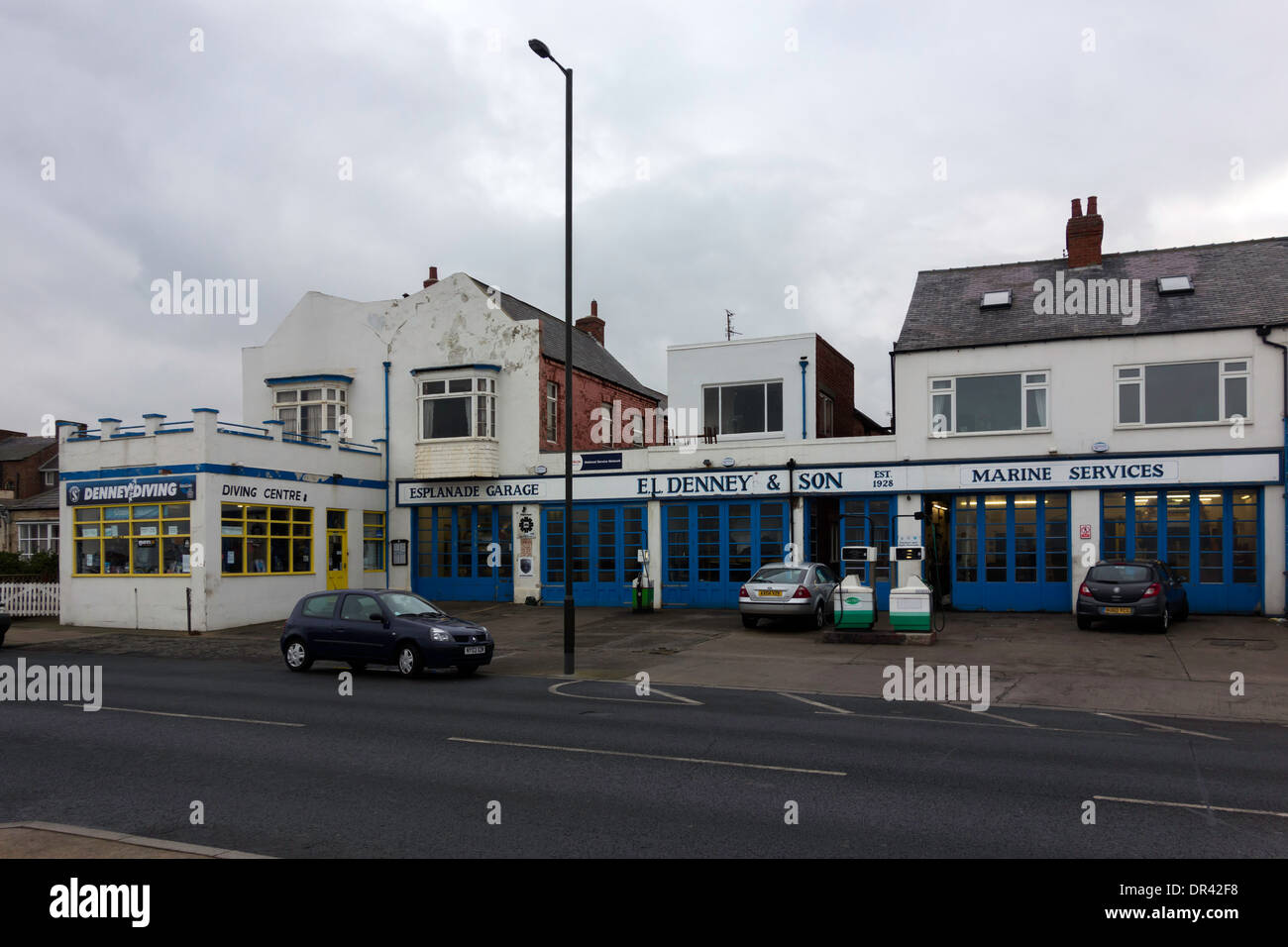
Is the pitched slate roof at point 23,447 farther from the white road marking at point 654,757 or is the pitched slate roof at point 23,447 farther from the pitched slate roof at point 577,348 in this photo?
the white road marking at point 654,757

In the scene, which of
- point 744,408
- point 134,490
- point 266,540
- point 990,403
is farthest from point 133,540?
point 990,403

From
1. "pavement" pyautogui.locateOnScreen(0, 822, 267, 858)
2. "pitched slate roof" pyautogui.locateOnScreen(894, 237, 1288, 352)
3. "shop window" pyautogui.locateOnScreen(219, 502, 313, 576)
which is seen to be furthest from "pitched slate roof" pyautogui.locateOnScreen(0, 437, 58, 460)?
"pavement" pyautogui.locateOnScreen(0, 822, 267, 858)

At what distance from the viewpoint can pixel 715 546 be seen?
28453 millimetres

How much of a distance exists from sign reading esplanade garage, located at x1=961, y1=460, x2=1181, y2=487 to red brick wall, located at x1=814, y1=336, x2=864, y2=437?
231 inches

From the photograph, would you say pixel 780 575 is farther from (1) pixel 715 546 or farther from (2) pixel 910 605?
(1) pixel 715 546

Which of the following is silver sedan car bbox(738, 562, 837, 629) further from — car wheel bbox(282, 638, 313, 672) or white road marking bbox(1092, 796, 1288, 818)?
white road marking bbox(1092, 796, 1288, 818)

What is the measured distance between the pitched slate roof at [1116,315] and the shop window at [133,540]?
19.8m

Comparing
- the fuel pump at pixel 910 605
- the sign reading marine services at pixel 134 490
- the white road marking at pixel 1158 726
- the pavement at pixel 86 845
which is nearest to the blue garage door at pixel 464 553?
the sign reading marine services at pixel 134 490

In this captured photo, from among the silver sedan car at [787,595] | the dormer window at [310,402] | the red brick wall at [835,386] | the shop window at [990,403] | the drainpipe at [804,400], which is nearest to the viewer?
the silver sedan car at [787,595]

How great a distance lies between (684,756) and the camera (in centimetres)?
1005

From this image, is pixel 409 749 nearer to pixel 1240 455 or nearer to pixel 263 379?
pixel 1240 455

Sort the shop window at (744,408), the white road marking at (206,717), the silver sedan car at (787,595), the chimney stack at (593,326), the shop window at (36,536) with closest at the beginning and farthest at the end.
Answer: the white road marking at (206,717) → the silver sedan car at (787,595) → the shop window at (744,408) → the chimney stack at (593,326) → the shop window at (36,536)

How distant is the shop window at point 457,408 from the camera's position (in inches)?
1219
